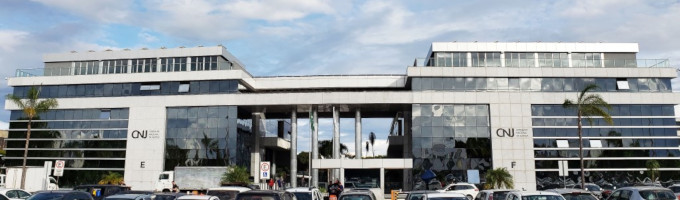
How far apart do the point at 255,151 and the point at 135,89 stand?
13330 mm

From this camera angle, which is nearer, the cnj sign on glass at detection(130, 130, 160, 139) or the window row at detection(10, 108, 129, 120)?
the cnj sign on glass at detection(130, 130, 160, 139)

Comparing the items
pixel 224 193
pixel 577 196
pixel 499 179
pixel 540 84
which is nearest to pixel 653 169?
pixel 540 84

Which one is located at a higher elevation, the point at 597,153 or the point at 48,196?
the point at 597,153

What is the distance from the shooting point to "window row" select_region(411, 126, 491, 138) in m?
48.7

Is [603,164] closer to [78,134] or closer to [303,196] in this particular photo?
[303,196]

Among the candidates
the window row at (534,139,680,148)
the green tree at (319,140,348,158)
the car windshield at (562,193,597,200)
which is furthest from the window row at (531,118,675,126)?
the green tree at (319,140,348,158)

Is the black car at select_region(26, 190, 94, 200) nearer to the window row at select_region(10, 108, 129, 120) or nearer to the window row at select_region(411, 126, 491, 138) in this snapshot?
the window row at select_region(411, 126, 491, 138)

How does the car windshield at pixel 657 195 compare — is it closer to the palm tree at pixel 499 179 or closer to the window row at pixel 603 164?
the palm tree at pixel 499 179

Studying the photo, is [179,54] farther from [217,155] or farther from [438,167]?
[438,167]

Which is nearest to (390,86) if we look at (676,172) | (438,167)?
(438,167)

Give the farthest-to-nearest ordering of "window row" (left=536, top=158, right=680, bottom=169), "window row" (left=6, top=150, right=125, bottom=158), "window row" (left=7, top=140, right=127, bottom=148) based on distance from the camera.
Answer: "window row" (left=7, top=140, right=127, bottom=148)
"window row" (left=6, top=150, right=125, bottom=158)
"window row" (left=536, top=158, right=680, bottom=169)

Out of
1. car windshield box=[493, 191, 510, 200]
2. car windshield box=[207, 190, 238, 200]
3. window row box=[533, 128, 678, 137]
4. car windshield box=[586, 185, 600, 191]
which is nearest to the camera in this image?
car windshield box=[493, 191, 510, 200]

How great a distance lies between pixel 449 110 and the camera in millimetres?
49125

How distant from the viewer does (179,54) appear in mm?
53125
